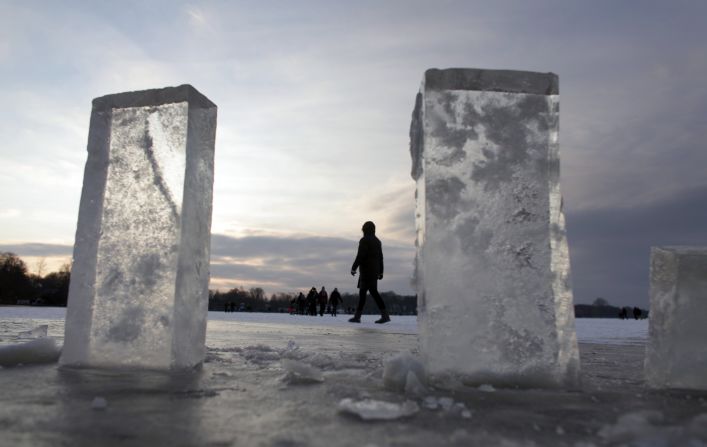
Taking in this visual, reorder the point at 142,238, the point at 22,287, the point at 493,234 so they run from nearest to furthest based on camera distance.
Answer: the point at 493,234 → the point at 142,238 → the point at 22,287

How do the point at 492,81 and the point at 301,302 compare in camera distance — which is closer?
the point at 492,81

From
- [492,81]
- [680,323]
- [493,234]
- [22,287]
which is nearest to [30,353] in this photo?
[493,234]

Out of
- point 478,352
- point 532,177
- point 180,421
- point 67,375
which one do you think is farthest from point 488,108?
point 67,375

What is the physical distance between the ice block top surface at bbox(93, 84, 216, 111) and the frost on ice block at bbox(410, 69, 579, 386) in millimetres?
1516

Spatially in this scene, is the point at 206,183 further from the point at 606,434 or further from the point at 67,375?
the point at 606,434

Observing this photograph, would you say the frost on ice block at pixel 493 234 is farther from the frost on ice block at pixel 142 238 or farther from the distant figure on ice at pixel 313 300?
the distant figure on ice at pixel 313 300

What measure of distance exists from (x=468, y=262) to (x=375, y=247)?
8.67m

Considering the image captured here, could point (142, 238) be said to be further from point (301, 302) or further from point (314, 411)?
point (301, 302)

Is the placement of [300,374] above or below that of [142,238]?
below

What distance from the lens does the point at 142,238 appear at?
10.7 feet

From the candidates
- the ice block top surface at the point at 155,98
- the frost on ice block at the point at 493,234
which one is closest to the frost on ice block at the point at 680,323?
the frost on ice block at the point at 493,234

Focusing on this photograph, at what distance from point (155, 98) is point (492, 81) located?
2124 millimetres

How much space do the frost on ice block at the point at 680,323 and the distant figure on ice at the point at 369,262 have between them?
861 cm

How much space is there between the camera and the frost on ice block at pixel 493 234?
270 cm
